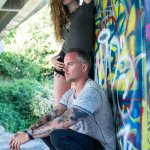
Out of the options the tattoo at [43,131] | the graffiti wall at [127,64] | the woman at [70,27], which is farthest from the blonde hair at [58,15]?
the tattoo at [43,131]

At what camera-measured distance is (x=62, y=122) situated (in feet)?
11.8

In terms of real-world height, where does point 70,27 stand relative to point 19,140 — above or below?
above

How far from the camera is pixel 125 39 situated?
3.55m

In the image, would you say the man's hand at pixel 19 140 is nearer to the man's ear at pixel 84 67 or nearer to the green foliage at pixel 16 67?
the man's ear at pixel 84 67

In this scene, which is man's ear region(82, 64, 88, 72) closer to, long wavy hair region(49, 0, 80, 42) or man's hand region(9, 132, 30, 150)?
man's hand region(9, 132, 30, 150)

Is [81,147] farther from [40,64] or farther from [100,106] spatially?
[40,64]

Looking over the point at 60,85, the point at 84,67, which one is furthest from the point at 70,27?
the point at 84,67

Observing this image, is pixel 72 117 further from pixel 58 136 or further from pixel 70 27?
pixel 70 27

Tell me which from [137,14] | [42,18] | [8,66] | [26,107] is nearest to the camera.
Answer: [137,14]

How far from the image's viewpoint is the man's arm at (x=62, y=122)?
346 cm

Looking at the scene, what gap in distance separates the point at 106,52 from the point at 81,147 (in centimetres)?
97

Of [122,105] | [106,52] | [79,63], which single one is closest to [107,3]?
[106,52]

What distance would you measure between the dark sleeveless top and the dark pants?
3.26ft

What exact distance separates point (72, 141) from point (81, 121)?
0.21 meters
